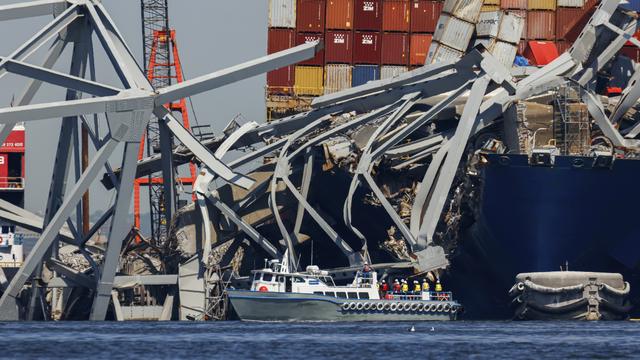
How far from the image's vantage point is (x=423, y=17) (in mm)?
114500

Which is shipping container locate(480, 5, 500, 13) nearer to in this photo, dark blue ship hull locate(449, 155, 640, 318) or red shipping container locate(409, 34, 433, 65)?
red shipping container locate(409, 34, 433, 65)

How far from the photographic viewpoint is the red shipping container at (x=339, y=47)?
374ft

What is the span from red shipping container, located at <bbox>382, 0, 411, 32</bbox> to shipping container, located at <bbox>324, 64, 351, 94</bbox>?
3.74m

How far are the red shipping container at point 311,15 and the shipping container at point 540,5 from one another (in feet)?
43.7

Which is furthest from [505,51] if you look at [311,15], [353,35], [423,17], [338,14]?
[311,15]

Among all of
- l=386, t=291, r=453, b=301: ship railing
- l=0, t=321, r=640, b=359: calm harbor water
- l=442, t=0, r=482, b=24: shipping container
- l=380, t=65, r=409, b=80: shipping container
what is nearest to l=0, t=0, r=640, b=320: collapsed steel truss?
l=386, t=291, r=453, b=301: ship railing

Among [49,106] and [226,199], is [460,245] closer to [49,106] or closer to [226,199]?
[226,199]

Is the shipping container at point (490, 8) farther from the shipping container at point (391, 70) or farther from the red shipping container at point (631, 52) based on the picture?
the red shipping container at point (631, 52)

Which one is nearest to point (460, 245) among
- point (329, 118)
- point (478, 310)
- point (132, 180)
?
point (478, 310)

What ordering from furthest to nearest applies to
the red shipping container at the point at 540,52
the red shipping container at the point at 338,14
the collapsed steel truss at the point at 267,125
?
the red shipping container at the point at 338,14 → the red shipping container at the point at 540,52 → the collapsed steel truss at the point at 267,125

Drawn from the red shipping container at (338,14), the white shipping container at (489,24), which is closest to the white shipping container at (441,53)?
the white shipping container at (489,24)

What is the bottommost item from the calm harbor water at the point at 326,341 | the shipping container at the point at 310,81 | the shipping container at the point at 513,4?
A: the calm harbor water at the point at 326,341

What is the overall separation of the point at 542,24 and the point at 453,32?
12.9 meters

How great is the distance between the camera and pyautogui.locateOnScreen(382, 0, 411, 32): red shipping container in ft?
373
